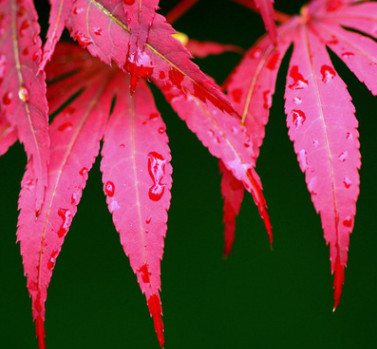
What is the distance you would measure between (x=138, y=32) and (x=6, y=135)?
0.18 m

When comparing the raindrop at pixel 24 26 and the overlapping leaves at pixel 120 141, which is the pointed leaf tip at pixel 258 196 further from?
the raindrop at pixel 24 26

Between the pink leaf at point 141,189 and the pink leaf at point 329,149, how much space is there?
0.12 m

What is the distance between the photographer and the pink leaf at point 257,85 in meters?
0.44

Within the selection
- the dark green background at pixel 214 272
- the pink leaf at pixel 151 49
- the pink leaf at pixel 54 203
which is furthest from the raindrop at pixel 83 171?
the dark green background at pixel 214 272

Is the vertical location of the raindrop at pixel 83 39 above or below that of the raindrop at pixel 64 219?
above

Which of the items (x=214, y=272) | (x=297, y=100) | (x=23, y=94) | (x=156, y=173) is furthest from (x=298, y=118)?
(x=214, y=272)

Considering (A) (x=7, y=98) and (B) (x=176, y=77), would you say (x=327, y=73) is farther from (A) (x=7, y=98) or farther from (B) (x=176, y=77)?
(A) (x=7, y=98)

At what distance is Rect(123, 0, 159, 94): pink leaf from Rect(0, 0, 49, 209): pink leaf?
0.09 meters

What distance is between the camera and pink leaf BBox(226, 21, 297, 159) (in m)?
0.44

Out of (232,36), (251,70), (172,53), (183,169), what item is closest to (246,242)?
(183,169)

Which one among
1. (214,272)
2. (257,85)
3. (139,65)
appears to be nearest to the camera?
(139,65)

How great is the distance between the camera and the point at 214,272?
1061mm

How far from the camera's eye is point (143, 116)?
458 millimetres

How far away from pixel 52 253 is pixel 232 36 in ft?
2.77
